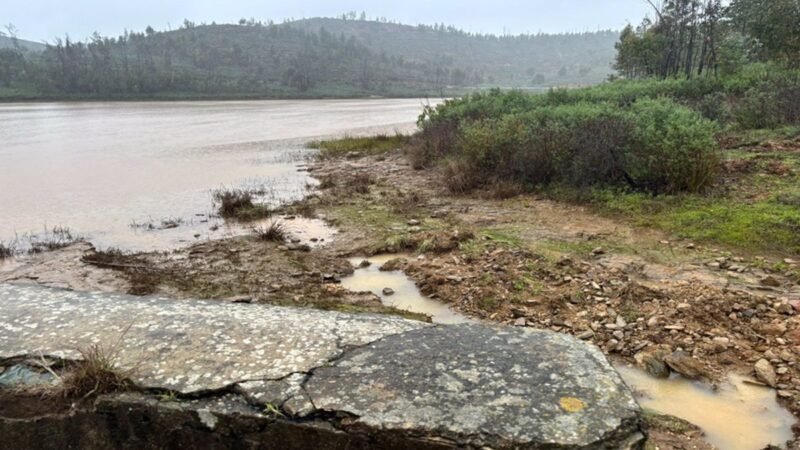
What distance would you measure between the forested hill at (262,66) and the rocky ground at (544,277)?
68518mm

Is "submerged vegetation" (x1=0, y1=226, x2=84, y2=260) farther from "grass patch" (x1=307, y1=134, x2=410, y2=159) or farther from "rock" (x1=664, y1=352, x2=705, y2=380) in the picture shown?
"grass patch" (x1=307, y1=134, x2=410, y2=159)

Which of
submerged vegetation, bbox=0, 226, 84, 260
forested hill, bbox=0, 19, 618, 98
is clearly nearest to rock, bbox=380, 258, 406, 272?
submerged vegetation, bbox=0, 226, 84, 260

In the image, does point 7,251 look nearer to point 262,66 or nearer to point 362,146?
point 362,146

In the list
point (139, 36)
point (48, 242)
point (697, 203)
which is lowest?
point (48, 242)

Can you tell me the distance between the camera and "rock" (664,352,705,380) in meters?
4.12

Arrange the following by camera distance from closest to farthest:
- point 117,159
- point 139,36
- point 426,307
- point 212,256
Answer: point 426,307, point 212,256, point 117,159, point 139,36

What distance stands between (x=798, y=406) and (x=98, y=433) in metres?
4.00

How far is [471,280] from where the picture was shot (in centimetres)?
619

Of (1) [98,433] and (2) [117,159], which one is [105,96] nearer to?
(2) [117,159]

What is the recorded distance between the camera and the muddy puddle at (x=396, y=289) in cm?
566

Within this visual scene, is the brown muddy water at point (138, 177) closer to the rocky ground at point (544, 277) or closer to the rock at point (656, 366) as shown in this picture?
the rocky ground at point (544, 277)

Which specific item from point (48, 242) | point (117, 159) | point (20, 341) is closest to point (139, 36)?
point (117, 159)

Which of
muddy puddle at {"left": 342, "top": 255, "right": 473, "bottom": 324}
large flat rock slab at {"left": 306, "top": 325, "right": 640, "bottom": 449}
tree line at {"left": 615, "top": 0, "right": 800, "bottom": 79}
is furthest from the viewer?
tree line at {"left": 615, "top": 0, "right": 800, "bottom": 79}

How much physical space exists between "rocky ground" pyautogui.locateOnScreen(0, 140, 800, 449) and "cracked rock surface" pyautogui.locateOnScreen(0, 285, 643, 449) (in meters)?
1.49
